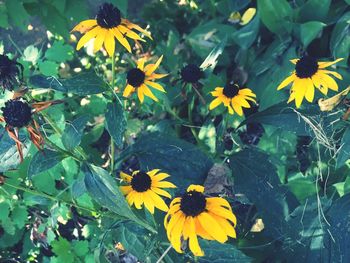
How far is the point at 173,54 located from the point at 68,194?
719 mm

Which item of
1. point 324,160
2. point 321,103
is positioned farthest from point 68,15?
point 321,103

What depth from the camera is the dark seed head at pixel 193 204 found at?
103 centimetres

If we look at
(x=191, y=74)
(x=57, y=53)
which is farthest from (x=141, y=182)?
(x=57, y=53)

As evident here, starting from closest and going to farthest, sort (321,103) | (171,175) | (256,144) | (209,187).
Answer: (321,103) < (171,175) < (209,187) < (256,144)

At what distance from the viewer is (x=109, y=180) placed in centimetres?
108

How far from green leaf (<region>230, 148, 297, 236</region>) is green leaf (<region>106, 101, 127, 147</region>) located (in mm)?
359

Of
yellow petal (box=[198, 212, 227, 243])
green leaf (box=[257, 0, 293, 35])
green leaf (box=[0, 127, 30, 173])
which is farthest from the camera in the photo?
green leaf (box=[257, 0, 293, 35])

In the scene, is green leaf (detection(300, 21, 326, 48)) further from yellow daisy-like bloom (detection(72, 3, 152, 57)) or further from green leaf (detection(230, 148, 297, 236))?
yellow daisy-like bloom (detection(72, 3, 152, 57))

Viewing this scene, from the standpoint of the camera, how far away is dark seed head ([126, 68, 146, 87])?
1.36m

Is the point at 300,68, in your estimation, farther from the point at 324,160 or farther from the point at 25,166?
the point at 25,166

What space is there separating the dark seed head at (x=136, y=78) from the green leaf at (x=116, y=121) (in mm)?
138

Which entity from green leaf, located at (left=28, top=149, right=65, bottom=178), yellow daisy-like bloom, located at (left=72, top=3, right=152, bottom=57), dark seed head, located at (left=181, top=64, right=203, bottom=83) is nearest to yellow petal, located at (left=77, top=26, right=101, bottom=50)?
yellow daisy-like bloom, located at (left=72, top=3, right=152, bottom=57)

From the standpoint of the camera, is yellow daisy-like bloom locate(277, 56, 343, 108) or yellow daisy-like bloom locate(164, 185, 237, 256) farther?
yellow daisy-like bloom locate(277, 56, 343, 108)

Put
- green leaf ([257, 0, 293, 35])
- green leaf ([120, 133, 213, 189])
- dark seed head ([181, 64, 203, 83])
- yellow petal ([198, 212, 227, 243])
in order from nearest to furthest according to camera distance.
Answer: yellow petal ([198, 212, 227, 243]), green leaf ([120, 133, 213, 189]), dark seed head ([181, 64, 203, 83]), green leaf ([257, 0, 293, 35])
